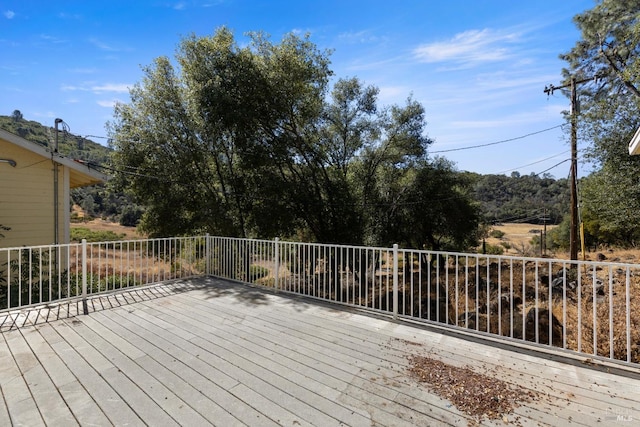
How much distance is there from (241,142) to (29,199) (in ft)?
14.5

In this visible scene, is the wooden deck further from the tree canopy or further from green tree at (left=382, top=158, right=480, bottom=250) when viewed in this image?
green tree at (left=382, top=158, right=480, bottom=250)

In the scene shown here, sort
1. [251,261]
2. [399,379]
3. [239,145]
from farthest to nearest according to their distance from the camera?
[239,145] → [251,261] → [399,379]

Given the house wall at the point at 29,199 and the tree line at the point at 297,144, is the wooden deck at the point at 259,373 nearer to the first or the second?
the house wall at the point at 29,199

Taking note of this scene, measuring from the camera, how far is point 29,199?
236 inches

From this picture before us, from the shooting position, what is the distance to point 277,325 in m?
3.39

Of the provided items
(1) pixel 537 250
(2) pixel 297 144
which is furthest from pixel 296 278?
(1) pixel 537 250

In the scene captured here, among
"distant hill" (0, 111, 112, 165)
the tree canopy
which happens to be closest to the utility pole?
the tree canopy

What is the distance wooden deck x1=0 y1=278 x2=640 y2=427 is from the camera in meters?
1.82

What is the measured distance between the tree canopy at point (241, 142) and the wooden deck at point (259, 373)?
4.75 meters

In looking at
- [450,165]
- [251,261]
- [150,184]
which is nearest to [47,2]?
[150,184]

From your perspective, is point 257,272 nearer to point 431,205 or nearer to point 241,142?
point 241,142

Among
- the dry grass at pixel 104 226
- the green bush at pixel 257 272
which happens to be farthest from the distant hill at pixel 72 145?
the dry grass at pixel 104 226

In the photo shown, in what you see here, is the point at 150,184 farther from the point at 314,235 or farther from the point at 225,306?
the point at 225,306

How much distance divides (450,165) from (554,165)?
3432mm
